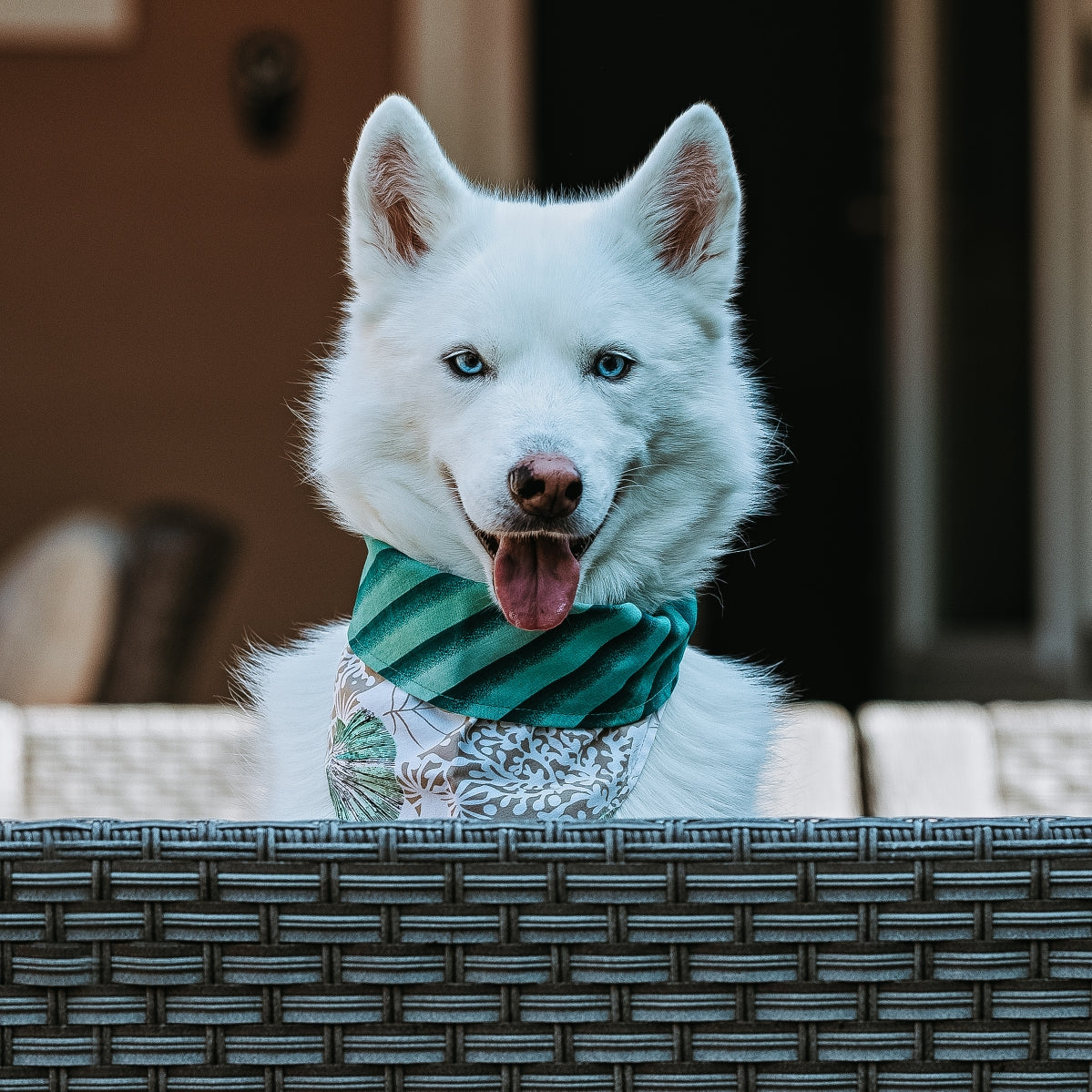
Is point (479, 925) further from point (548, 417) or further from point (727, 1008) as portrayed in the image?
point (548, 417)

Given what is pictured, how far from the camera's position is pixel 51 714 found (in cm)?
188

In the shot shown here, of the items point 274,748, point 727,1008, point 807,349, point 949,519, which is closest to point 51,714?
point 274,748

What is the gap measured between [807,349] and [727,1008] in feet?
13.8

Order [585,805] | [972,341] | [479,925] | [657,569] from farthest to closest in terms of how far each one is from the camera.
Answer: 1. [972,341]
2. [657,569]
3. [585,805]
4. [479,925]

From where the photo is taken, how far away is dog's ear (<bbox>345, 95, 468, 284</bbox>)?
122 cm

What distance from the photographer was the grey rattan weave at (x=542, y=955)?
0.78 metres

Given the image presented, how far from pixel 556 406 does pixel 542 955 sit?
18.6 inches

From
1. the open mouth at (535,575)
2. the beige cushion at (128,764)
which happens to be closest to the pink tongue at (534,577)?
the open mouth at (535,575)

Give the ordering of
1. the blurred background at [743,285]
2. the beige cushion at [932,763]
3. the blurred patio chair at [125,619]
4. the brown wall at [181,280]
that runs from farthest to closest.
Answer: the brown wall at [181,280], the blurred background at [743,285], the blurred patio chair at [125,619], the beige cushion at [932,763]

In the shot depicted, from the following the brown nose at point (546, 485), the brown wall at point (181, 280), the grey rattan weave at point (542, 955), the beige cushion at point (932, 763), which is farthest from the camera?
the brown wall at point (181, 280)

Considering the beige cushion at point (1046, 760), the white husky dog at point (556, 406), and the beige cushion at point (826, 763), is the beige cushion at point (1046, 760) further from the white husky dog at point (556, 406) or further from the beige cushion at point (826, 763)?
the white husky dog at point (556, 406)

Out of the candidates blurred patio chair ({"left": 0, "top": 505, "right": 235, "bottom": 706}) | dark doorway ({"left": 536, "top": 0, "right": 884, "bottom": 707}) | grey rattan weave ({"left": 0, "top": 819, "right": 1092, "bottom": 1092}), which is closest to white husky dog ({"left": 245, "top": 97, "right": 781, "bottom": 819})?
grey rattan weave ({"left": 0, "top": 819, "right": 1092, "bottom": 1092})

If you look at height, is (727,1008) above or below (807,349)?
below

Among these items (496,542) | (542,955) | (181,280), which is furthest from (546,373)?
(181,280)
